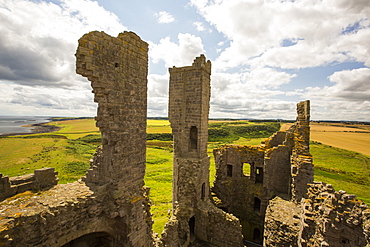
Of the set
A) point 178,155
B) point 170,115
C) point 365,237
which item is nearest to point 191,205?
point 178,155

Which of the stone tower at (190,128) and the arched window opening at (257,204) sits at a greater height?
the stone tower at (190,128)

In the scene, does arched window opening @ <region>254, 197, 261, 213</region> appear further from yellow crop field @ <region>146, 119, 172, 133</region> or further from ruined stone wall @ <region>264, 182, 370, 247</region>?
yellow crop field @ <region>146, 119, 172, 133</region>

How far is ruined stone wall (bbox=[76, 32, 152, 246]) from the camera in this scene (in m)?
5.16

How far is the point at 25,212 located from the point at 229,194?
13116mm

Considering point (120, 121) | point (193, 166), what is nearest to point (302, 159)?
point (193, 166)

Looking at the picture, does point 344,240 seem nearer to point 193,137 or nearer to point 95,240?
point 95,240

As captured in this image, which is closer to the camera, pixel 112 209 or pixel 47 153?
pixel 112 209

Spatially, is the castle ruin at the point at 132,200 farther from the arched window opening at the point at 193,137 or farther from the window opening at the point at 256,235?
the window opening at the point at 256,235

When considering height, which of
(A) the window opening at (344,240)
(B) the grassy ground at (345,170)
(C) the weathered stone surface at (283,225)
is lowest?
(B) the grassy ground at (345,170)

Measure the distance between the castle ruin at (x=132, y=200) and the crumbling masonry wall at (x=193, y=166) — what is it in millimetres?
62

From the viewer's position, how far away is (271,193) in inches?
510

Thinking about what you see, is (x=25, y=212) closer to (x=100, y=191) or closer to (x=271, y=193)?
(x=100, y=191)

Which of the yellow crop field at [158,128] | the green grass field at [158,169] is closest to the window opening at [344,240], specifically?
the green grass field at [158,169]

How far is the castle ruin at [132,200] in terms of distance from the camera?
4.34 m
